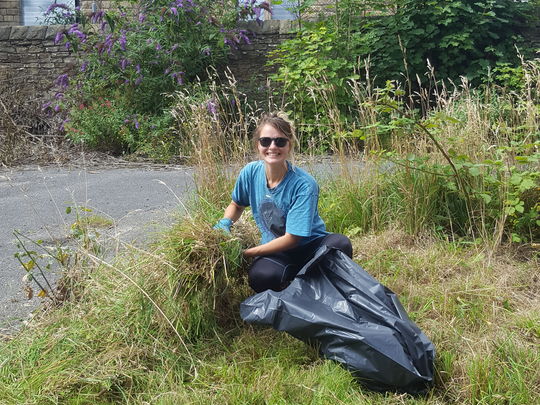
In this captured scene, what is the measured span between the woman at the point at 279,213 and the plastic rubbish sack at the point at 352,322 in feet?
0.66

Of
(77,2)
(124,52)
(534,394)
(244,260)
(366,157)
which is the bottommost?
(534,394)

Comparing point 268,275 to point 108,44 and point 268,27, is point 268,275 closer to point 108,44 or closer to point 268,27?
point 108,44

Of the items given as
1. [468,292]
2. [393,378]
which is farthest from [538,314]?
[393,378]

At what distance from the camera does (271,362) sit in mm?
2600

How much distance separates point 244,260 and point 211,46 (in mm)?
6851

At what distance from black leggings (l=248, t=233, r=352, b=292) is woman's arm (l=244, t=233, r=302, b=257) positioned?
41 mm

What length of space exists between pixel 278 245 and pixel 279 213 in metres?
0.17

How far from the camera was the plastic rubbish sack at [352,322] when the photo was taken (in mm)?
2328

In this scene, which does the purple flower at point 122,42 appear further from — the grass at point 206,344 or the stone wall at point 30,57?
the grass at point 206,344

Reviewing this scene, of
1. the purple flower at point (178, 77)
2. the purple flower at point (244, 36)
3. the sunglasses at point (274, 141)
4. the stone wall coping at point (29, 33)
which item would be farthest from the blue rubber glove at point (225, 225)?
the stone wall coping at point (29, 33)

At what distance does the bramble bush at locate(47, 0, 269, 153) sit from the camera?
346 inches

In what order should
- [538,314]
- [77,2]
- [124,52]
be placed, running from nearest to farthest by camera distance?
1. [538,314]
2. [124,52]
3. [77,2]

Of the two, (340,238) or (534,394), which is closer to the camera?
(534,394)

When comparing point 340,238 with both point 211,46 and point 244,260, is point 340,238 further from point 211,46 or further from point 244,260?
point 211,46
